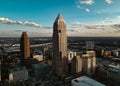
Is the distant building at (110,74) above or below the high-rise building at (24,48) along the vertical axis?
below

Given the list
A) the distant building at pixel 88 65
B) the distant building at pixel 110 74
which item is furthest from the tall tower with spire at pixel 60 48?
the distant building at pixel 110 74

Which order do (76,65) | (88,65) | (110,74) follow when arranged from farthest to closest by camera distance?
(88,65) < (76,65) < (110,74)

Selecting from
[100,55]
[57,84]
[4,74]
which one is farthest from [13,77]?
[100,55]

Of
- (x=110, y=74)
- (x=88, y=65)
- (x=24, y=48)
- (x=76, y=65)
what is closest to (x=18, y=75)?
(x=76, y=65)

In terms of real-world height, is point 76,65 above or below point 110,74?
above

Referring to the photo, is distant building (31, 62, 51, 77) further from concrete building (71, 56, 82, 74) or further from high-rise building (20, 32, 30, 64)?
high-rise building (20, 32, 30, 64)

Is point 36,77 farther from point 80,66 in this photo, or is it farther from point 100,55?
point 100,55

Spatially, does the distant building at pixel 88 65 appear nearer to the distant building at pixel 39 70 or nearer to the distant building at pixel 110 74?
the distant building at pixel 110 74

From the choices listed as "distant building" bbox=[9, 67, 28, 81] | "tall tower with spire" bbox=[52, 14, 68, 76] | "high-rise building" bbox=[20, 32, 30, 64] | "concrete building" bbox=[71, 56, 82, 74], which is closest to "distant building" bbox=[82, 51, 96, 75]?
"concrete building" bbox=[71, 56, 82, 74]

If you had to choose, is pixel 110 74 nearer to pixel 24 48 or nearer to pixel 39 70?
pixel 39 70
